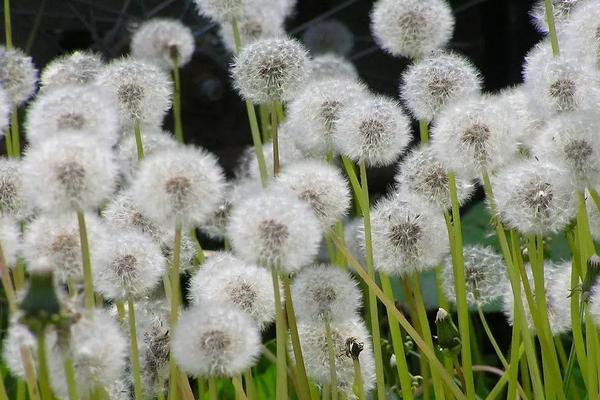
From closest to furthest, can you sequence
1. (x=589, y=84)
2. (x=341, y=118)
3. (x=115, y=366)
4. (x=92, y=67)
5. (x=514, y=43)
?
(x=115, y=366) → (x=589, y=84) → (x=341, y=118) → (x=92, y=67) → (x=514, y=43)

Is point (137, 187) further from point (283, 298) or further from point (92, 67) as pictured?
point (92, 67)

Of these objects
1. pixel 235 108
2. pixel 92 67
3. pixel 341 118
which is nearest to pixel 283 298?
pixel 341 118

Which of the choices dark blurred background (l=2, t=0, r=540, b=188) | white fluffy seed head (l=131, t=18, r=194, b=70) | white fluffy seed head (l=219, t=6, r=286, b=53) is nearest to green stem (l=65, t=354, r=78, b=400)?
white fluffy seed head (l=219, t=6, r=286, b=53)

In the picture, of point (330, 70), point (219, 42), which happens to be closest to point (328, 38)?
point (219, 42)

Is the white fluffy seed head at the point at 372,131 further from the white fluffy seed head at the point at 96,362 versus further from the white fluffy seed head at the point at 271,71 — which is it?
the white fluffy seed head at the point at 96,362

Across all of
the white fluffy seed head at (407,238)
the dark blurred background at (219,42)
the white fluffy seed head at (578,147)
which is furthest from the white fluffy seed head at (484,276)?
the dark blurred background at (219,42)

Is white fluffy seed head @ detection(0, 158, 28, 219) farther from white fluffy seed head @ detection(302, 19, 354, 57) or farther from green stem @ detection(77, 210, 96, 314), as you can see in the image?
white fluffy seed head @ detection(302, 19, 354, 57)

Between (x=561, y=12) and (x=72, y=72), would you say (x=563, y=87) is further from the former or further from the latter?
(x=72, y=72)

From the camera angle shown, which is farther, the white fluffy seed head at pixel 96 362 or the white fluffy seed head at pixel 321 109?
the white fluffy seed head at pixel 321 109
